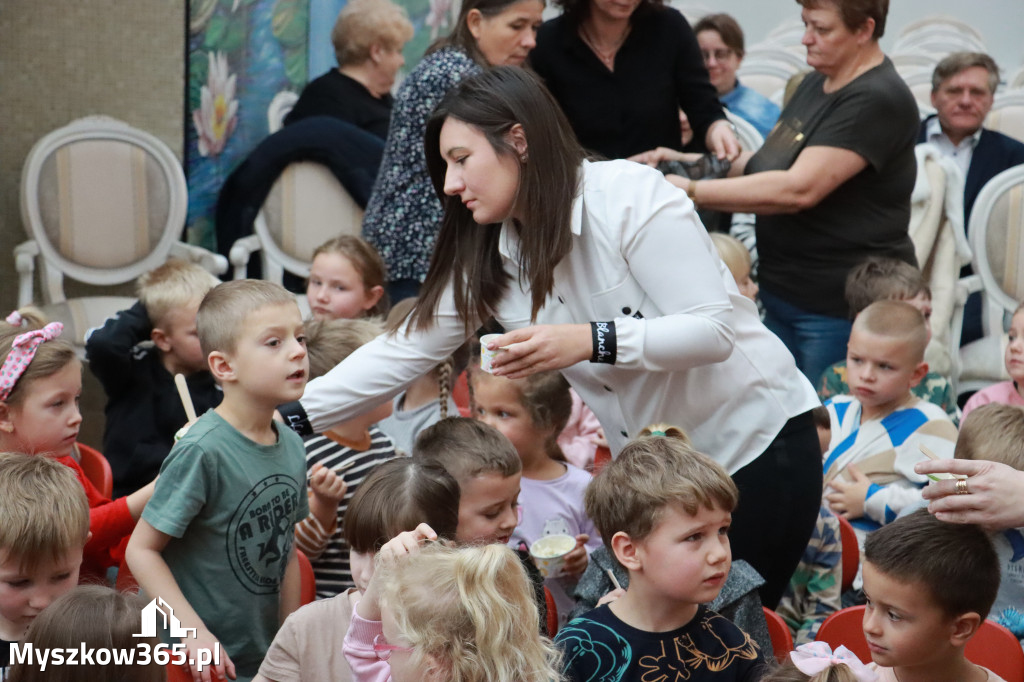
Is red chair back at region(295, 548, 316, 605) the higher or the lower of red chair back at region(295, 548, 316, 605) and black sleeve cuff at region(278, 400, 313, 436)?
the lower

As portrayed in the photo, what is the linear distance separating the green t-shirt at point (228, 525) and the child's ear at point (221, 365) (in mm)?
85

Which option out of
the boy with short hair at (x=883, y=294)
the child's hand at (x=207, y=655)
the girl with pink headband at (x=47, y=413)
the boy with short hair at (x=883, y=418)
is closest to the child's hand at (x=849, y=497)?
the boy with short hair at (x=883, y=418)

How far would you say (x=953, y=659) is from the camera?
6.62ft

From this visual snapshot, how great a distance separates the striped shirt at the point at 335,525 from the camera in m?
2.80

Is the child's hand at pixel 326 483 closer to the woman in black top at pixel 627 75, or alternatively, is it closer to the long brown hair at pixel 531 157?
the long brown hair at pixel 531 157

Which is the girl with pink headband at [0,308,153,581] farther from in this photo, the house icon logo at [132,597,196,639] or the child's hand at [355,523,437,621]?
the child's hand at [355,523,437,621]

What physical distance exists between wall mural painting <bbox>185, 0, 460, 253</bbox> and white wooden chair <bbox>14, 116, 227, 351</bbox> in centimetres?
30

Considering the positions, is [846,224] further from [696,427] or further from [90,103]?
[90,103]

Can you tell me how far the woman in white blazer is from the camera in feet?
7.48

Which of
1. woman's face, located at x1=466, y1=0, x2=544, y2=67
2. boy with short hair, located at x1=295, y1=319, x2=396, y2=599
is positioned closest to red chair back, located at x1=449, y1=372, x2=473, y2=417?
boy with short hair, located at x1=295, y1=319, x2=396, y2=599

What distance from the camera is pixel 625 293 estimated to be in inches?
93.5

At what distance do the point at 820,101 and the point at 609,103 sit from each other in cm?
70

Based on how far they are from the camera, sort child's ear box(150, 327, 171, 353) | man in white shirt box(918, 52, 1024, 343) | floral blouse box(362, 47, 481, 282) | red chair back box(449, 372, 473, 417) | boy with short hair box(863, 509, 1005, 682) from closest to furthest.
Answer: boy with short hair box(863, 509, 1005, 682) < child's ear box(150, 327, 171, 353) < floral blouse box(362, 47, 481, 282) < red chair back box(449, 372, 473, 417) < man in white shirt box(918, 52, 1024, 343)

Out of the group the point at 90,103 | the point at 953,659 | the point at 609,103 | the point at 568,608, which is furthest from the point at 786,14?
the point at 953,659
